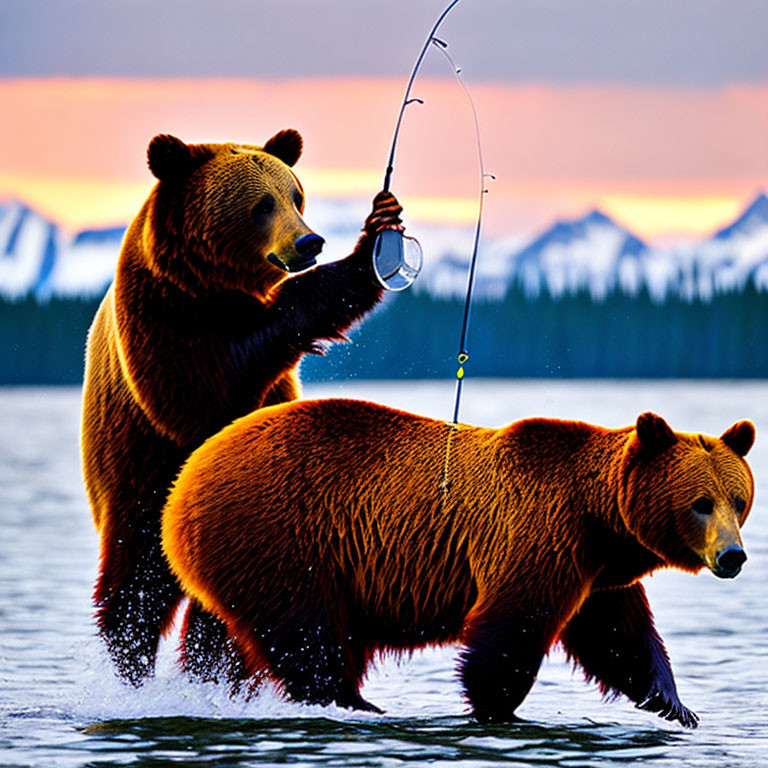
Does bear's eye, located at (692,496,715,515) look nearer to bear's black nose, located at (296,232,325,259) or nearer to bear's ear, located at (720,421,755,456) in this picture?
bear's ear, located at (720,421,755,456)

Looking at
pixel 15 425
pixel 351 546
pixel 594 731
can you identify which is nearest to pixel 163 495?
pixel 351 546

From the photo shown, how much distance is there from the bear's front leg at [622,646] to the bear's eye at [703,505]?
71cm

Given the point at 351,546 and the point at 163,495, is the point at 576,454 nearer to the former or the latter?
the point at 351,546

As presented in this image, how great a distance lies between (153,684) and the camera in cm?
845

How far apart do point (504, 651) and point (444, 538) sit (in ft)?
1.90

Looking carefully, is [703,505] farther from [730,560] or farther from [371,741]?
[371,741]

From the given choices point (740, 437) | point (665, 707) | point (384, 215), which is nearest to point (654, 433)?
point (740, 437)

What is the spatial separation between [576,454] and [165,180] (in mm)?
2267

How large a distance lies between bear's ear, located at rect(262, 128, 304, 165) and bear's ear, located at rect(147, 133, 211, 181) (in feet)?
1.63

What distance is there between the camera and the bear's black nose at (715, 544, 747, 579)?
23.5 ft

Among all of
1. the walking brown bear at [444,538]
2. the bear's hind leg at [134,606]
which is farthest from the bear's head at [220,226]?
the bear's hind leg at [134,606]

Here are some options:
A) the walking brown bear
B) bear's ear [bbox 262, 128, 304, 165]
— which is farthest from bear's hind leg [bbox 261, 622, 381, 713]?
bear's ear [bbox 262, 128, 304, 165]

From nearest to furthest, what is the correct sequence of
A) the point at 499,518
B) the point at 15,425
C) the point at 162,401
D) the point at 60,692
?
the point at 499,518, the point at 162,401, the point at 60,692, the point at 15,425

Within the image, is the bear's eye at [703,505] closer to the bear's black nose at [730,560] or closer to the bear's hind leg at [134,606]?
the bear's black nose at [730,560]
